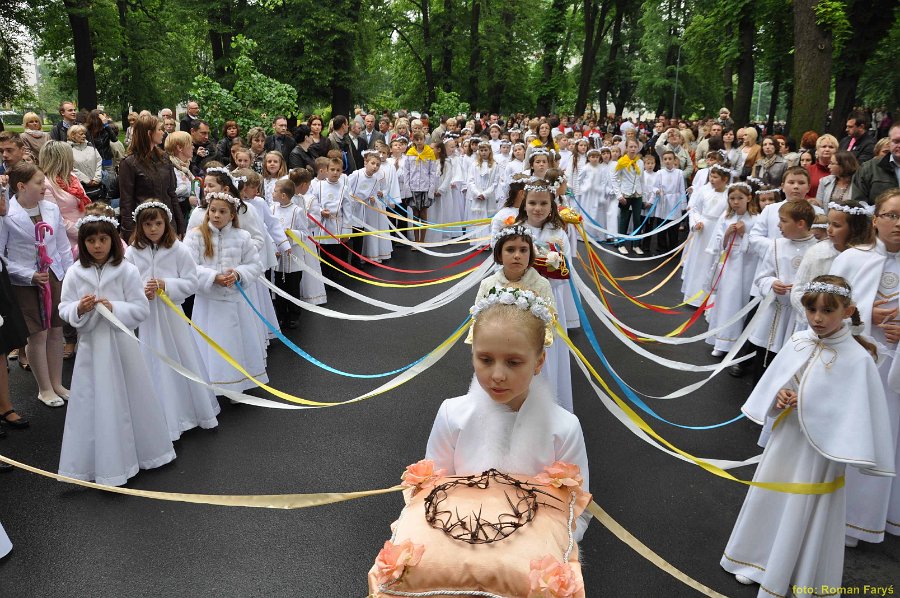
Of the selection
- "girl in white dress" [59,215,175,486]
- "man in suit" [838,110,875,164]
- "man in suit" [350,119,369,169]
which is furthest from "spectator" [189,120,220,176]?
"man in suit" [838,110,875,164]

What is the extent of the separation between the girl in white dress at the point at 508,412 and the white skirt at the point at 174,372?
3.73m

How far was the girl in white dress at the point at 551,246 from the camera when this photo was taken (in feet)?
19.9

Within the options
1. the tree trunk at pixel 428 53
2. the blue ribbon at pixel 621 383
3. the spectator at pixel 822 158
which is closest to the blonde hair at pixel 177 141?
the blue ribbon at pixel 621 383

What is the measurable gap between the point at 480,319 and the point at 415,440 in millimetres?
3488

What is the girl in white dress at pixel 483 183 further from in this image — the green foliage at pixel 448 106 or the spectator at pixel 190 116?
the green foliage at pixel 448 106

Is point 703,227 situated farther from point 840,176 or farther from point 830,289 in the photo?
point 830,289

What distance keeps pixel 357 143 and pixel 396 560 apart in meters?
13.8

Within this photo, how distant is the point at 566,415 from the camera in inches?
109

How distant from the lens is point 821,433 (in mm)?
3668

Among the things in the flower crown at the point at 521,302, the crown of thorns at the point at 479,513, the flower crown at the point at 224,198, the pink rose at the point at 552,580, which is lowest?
the pink rose at the point at 552,580

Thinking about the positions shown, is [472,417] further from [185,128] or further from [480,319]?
[185,128]

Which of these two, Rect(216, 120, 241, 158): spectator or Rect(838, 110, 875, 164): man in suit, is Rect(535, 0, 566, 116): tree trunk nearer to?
Rect(838, 110, 875, 164): man in suit

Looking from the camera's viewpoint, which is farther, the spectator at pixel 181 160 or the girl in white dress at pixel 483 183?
the girl in white dress at pixel 483 183

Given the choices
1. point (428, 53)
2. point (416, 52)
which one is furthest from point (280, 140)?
point (416, 52)
